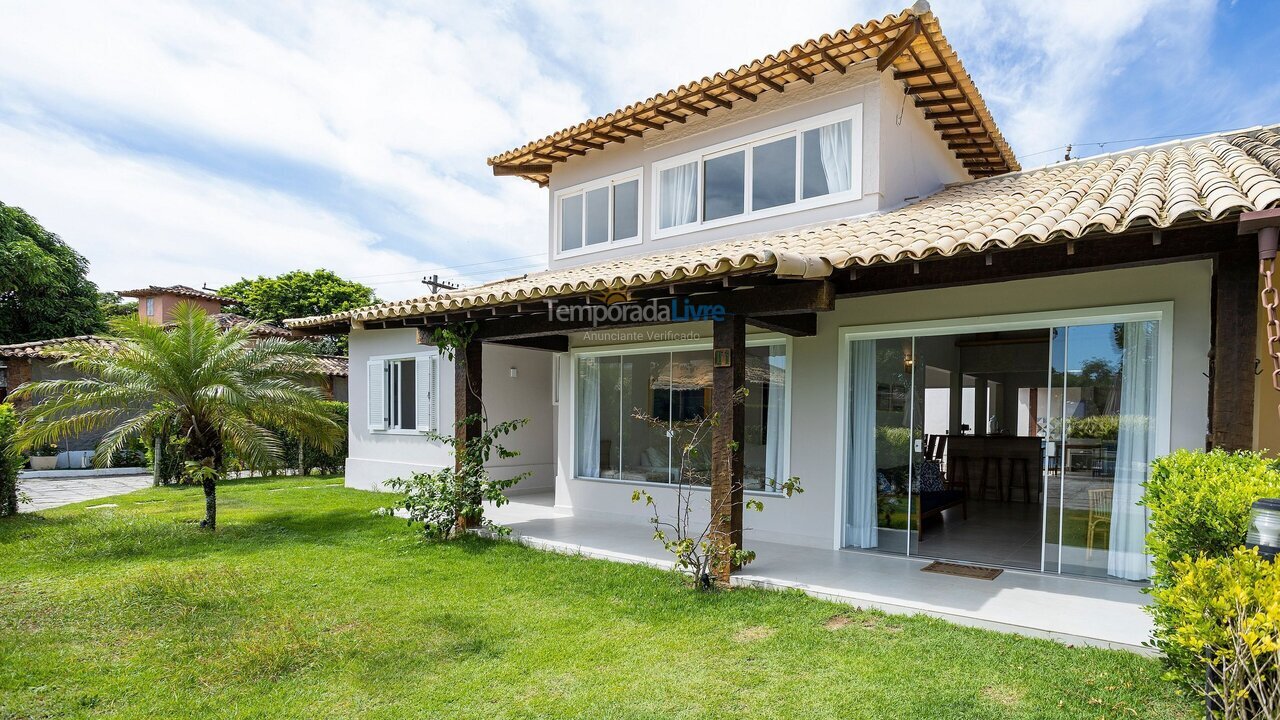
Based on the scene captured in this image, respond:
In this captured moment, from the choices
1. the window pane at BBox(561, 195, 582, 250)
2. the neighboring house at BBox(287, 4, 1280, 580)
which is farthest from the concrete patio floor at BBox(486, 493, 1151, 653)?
the window pane at BBox(561, 195, 582, 250)

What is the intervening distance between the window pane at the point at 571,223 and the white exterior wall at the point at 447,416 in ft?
10.2

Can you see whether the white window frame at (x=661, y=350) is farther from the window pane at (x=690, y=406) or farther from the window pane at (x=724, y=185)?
the window pane at (x=724, y=185)

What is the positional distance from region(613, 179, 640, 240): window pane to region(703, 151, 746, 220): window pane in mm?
1388

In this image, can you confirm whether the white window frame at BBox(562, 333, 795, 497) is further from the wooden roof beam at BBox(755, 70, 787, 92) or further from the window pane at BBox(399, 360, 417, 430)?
the window pane at BBox(399, 360, 417, 430)

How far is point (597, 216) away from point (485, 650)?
27.7 ft

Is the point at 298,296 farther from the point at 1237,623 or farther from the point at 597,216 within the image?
the point at 1237,623

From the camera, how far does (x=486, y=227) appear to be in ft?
115

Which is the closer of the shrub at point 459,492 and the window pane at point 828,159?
the window pane at point 828,159

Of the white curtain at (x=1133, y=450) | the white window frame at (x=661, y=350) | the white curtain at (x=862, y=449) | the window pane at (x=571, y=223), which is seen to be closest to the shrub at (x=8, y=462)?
the white window frame at (x=661, y=350)

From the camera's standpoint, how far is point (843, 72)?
9.23 m

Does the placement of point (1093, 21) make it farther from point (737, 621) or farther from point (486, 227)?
point (486, 227)

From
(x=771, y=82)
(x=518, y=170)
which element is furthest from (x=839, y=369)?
(x=518, y=170)

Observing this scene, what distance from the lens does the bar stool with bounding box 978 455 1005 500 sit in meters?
13.1

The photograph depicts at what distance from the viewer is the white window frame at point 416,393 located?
14.6 meters
